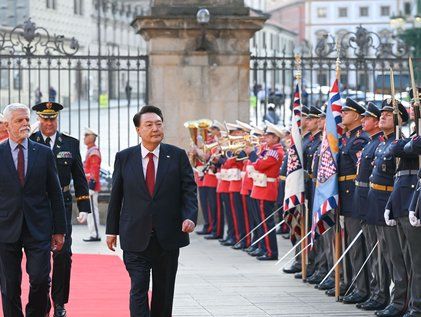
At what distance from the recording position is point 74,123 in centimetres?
4225

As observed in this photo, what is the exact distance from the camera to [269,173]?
17281mm

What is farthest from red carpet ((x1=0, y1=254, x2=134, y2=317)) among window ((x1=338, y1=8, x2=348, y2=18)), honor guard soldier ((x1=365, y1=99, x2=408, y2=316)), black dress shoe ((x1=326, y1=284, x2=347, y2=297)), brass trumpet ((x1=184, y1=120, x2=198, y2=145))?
window ((x1=338, y1=8, x2=348, y2=18))

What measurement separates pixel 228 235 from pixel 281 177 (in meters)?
3.23

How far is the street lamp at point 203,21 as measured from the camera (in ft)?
67.5

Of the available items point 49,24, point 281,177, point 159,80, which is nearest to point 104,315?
point 281,177

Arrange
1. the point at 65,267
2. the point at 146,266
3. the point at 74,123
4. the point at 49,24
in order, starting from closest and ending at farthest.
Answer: the point at 146,266 < the point at 65,267 < the point at 74,123 < the point at 49,24

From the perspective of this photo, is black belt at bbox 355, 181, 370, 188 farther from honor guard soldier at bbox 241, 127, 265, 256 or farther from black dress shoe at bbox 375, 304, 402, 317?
honor guard soldier at bbox 241, 127, 265, 256

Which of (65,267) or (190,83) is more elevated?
(190,83)

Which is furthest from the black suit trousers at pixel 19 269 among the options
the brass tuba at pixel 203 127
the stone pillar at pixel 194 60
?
the stone pillar at pixel 194 60

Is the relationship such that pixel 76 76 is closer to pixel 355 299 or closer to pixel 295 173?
pixel 295 173

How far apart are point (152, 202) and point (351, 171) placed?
3.73 metres

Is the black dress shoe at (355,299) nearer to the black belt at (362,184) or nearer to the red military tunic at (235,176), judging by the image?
the black belt at (362,184)

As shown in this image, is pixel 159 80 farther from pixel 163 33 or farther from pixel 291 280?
pixel 291 280

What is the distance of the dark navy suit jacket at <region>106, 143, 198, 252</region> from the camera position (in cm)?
988
